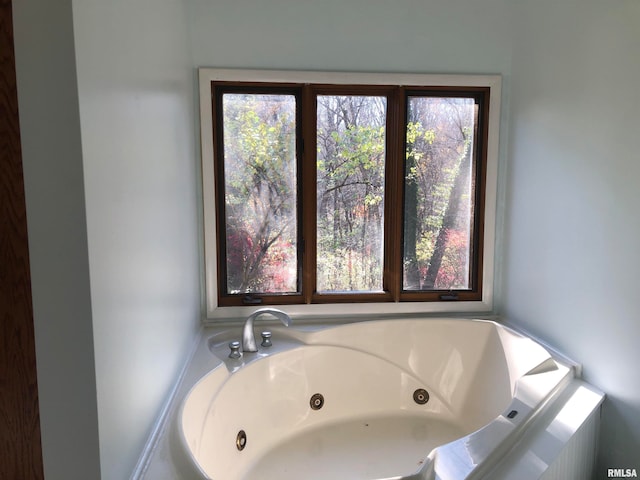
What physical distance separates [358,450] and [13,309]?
1668 millimetres

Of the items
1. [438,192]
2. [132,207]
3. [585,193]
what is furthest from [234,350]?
[585,193]

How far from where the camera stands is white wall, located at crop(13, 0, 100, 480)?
3.06 feet

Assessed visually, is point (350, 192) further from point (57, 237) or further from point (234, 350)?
point (57, 237)

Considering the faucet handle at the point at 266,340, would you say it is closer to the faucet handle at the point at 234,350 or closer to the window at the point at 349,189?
the faucet handle at the point at 234,350

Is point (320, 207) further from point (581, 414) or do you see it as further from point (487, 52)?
point (581, 414)

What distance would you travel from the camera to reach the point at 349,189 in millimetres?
2570

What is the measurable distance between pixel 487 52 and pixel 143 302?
219 centimetres

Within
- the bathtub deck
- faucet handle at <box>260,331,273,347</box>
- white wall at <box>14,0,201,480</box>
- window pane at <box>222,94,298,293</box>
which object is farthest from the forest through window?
white wall at <box>14,0,201,480</box>

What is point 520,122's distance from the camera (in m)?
2.40

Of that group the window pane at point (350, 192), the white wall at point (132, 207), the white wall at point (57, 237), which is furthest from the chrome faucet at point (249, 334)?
the white wall at point (57, 237)

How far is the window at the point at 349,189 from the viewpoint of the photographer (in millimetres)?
2469

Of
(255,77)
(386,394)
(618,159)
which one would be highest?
(255,77)

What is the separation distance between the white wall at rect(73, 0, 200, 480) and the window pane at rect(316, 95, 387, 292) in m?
0.82

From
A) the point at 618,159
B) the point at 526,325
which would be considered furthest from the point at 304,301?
the point at 618,159
